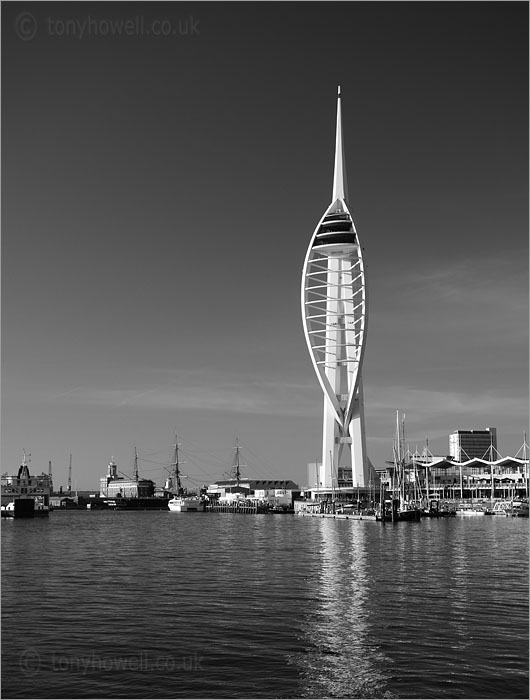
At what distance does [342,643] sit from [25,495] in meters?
119

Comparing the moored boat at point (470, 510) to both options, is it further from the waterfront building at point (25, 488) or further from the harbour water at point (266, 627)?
the harbour water at point (266, 627)

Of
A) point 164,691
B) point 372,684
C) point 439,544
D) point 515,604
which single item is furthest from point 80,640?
point 439,544

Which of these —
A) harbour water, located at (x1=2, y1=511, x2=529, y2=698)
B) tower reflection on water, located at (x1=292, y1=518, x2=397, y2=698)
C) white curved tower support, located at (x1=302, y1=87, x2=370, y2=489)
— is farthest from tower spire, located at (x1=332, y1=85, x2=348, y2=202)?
tower reflection on water, located at (x1=292, y1=518, x2=397, y2=698)

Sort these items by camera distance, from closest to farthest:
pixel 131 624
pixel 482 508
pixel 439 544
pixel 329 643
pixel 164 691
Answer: pixel 164 691
pixel 329 643
pixel 131 624
pixel 439 544
pixel 482 508

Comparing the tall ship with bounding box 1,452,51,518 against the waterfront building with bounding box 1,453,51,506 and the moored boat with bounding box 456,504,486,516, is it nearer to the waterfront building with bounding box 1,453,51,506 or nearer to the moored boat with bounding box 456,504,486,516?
the waterfront building with bounding box 1,453,51,506

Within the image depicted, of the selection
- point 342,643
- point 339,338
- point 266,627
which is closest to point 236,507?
point 339,338

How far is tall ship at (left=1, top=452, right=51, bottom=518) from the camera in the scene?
117756 mm

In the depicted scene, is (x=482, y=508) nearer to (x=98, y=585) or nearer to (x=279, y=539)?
(x=279, y=539)

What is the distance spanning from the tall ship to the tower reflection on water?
87451 mm

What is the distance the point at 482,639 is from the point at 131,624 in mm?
11343

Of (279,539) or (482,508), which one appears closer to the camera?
(279,539)

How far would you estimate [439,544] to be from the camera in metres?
59.9

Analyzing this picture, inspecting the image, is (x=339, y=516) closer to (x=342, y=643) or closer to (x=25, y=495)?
(x=25, y=495)

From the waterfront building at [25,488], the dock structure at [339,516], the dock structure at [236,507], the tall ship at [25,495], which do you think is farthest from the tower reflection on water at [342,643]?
the dock structure at [236,507]
